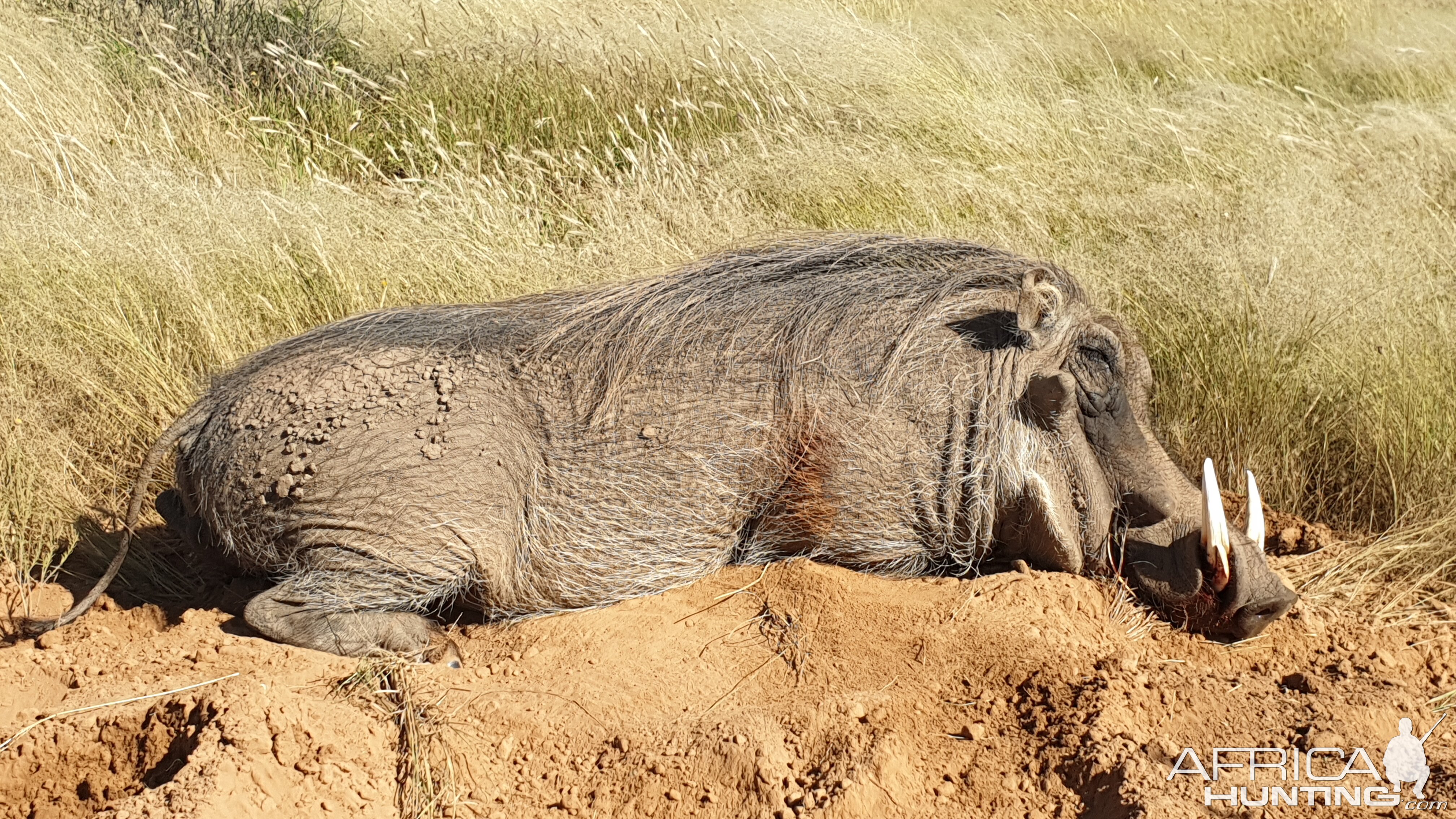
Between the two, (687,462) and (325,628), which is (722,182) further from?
(325,628)

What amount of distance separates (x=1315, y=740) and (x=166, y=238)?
4.09 m

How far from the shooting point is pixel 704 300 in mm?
3559

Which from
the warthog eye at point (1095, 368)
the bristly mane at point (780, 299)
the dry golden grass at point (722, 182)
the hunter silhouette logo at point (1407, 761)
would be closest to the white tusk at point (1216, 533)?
the warthog eye at point (1095, 368)

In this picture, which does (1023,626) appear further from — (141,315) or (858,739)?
(141,315)

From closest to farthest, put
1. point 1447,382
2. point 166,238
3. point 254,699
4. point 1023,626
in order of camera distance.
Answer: point 254,699 < point 1023,626 < point 1447,382 < point 166,238

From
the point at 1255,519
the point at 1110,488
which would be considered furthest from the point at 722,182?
the point at 1255,519

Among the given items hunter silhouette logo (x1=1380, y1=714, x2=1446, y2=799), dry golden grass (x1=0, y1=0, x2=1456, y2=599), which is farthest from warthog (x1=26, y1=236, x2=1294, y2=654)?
dry golden grass (x1=0, y1=0, x2=1456, y2=599)

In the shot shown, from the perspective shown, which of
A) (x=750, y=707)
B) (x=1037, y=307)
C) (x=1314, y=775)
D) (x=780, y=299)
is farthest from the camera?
(x=780, y=299)

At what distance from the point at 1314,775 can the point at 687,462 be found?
1642 mm

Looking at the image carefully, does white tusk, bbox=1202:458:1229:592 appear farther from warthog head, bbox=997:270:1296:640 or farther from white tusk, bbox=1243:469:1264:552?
white tusk, bbox=1243:469:1264:552

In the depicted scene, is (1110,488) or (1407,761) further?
(1110,488)

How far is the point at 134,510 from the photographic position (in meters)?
3.34

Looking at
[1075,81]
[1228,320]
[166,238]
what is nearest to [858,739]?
[1228,320]

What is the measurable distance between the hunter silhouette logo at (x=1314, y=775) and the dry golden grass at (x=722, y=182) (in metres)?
1.04
